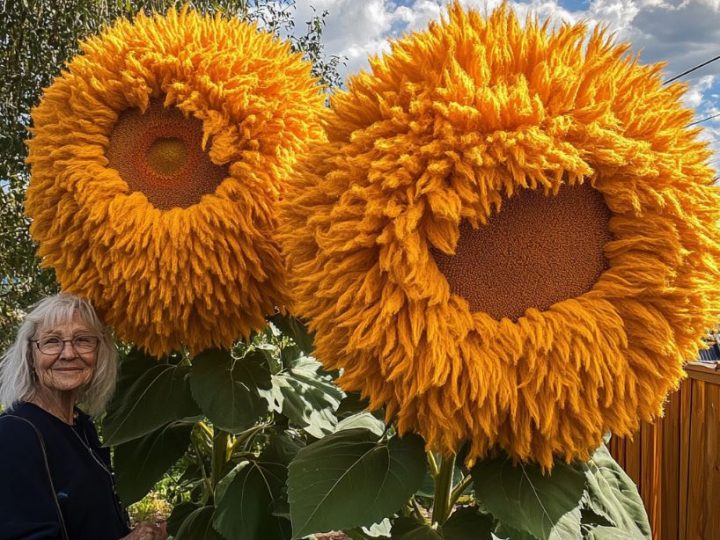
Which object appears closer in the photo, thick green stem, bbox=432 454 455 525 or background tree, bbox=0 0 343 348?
thick green stem, bbox=432 454 455 525

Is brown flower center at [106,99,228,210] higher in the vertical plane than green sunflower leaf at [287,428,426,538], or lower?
higher

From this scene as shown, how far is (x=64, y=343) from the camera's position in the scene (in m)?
2.12

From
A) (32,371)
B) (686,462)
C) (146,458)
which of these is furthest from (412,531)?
(686,462)

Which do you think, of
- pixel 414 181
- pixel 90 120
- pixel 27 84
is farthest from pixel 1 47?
pixel 414 181

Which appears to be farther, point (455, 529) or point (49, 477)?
point (49, 477)

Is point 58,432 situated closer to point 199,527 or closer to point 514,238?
point 199,527

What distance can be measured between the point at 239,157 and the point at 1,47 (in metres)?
4.26

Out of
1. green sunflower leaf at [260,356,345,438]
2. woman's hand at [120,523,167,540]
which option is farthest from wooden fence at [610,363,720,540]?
woman's hand at [120,523,167,540]

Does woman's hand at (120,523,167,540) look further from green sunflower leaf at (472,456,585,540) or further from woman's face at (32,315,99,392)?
green sunflower leaf at (472,456,585,540)

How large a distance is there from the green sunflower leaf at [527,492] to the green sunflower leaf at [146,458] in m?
1.19

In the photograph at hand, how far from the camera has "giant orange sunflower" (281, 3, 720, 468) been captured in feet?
3.84

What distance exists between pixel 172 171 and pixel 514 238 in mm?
845

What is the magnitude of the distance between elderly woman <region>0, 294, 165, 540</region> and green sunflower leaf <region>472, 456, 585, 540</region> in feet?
3.58

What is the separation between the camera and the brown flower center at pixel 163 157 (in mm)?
1636
